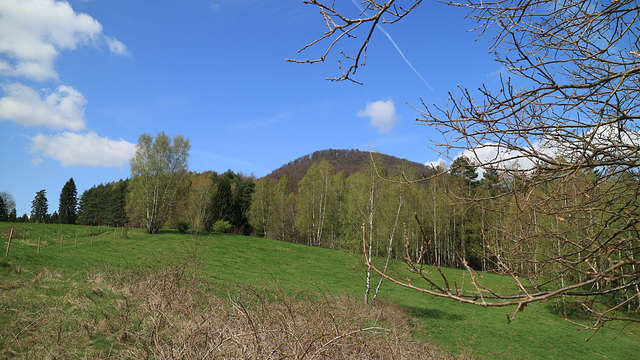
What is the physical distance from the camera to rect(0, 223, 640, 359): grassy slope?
11.8 metres

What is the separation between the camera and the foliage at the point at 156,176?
30.8 m

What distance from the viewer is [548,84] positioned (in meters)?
2.45

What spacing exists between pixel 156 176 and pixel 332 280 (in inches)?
Answer: 811

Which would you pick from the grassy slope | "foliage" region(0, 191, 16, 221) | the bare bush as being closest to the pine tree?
"foliage" region(0, 191, 16, 221)

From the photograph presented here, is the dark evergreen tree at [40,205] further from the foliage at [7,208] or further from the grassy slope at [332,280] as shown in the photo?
the grassy slope at [332,280]

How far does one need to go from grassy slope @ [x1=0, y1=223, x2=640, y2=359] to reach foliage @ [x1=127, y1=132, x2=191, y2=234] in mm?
2363

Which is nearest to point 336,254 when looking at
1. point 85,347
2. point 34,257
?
point 34,257

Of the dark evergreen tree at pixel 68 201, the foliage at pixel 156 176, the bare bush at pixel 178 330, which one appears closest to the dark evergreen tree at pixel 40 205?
the dark evergreen tree at pixel 68 201

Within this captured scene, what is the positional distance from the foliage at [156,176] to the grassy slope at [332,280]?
236 cm

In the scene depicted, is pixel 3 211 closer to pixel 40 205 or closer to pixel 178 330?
pixel 40 205

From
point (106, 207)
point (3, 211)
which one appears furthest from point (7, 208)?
point (106, 207)

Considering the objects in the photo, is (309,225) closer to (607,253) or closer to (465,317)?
(465,317)

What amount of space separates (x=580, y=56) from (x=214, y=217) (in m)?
42.5

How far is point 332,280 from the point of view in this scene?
21.0 metres
